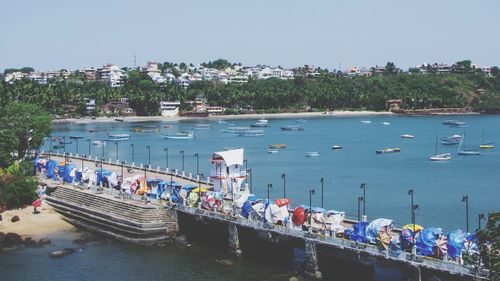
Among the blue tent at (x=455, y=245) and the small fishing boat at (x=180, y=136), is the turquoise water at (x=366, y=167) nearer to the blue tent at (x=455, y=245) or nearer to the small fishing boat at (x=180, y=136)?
the small fishing boat at (x=180, y=136)

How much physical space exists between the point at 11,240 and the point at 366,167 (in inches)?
2818

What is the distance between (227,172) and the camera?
6556 cm

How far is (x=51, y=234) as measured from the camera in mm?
62938

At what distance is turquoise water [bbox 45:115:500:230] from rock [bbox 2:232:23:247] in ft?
111

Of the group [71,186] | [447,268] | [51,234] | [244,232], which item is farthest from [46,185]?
[447,268]

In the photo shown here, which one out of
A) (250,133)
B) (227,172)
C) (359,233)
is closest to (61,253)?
(227,172)

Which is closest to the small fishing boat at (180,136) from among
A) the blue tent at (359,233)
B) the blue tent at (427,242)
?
the blue tent at (359,233)

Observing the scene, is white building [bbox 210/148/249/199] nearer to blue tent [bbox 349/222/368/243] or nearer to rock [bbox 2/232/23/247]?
rock [bbox 2/232/23/247]

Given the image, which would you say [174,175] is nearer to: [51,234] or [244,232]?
[51,234]

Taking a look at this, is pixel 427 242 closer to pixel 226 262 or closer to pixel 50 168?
pixel 226 262

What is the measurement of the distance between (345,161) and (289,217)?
76.6 m

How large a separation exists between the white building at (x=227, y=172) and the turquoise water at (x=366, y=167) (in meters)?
15.0

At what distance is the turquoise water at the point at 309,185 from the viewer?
169ft

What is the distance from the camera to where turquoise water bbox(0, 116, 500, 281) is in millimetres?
51594
